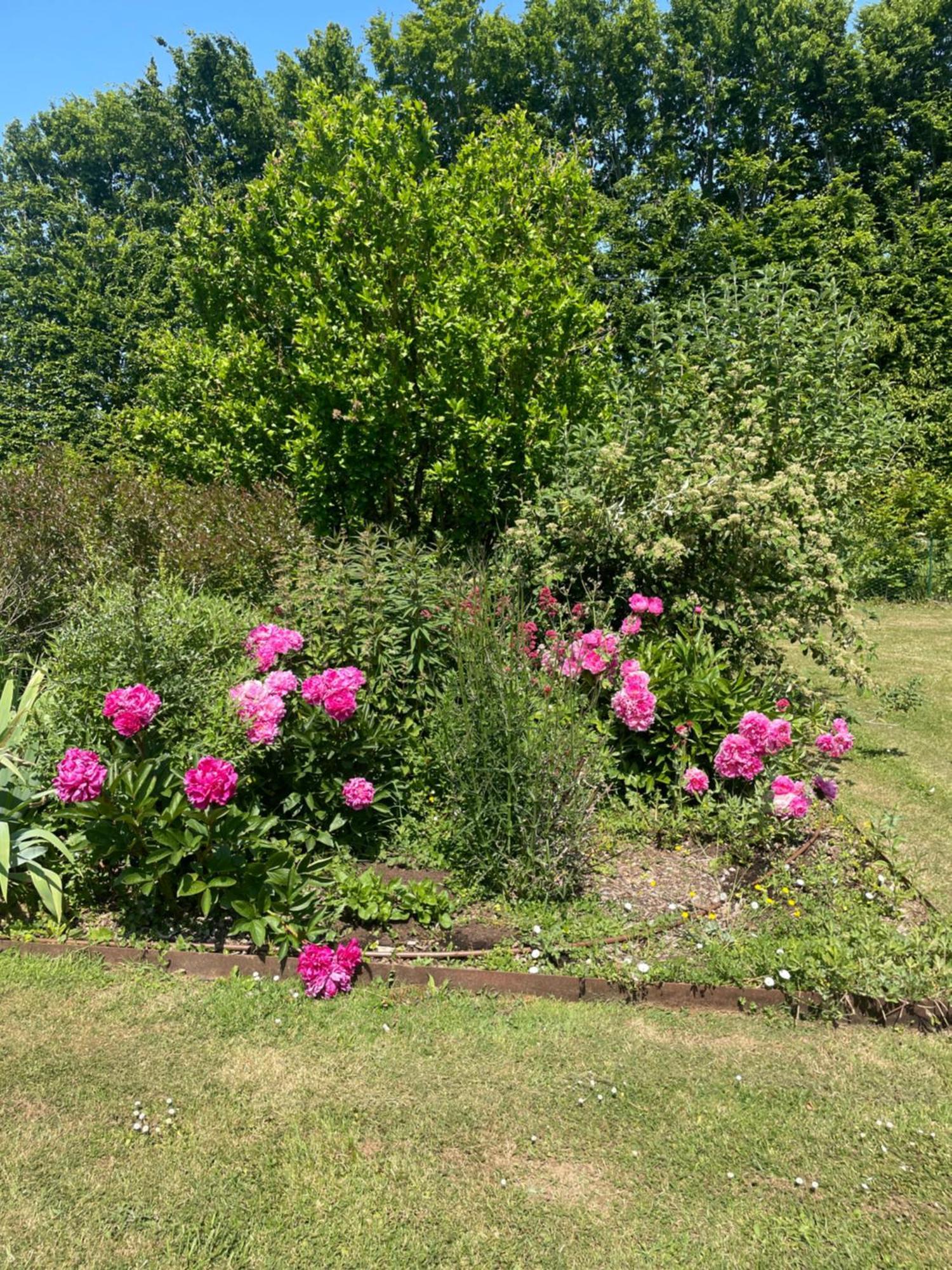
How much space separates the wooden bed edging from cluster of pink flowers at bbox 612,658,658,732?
137cm

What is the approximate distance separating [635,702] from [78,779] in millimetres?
2455

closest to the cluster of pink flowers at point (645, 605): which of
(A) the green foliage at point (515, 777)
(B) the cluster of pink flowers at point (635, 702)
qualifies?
(B) the cluster of pink flowers at point (635, 702)

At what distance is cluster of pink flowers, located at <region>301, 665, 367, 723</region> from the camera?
11.9ft

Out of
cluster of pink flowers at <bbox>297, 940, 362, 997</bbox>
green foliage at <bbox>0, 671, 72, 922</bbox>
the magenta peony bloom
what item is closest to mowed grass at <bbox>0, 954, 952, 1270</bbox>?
cluster of pink flowers at <bbox>297, 940, 362, 997</bbox>

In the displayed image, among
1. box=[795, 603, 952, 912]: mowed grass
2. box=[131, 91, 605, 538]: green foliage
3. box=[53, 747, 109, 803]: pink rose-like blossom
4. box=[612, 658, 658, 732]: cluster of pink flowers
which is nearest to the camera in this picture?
box=[53, 747, 109, 803]: pink rose-like blossom

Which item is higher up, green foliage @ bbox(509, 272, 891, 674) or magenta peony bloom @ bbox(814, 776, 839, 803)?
green foliage @ bbox(509, 272, 891, 674)

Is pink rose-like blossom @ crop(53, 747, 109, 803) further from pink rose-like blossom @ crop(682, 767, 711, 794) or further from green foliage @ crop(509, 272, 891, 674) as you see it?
green foliage @ crop(509, 272, 891, 674)

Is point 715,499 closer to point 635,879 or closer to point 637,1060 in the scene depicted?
point 635,879

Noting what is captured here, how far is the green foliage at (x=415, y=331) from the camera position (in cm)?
634

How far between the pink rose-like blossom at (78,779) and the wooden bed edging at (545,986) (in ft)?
2.07

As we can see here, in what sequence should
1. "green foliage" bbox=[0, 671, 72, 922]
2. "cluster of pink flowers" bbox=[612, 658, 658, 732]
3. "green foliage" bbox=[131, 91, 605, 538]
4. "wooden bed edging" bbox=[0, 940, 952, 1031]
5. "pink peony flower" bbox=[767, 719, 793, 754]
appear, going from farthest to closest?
"green foliage" bbox=[131, 91, 605, 538] < "cluster of pink flowers" bbox=[612, 658, 658, 732] < "pink peony flower" bbox=[767, 719, 793, 754] < "green foliage" bbox=[0, 671, 72, 922] < "wooden bed edging" bbox=[0, 940, 952, 1031]

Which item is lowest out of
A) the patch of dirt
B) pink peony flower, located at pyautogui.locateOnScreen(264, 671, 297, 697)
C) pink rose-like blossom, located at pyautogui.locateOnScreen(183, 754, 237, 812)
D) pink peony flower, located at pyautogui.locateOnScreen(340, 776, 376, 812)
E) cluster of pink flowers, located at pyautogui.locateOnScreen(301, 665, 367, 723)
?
the patch of dirt

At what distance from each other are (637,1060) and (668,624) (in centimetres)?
297

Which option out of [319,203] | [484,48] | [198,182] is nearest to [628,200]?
[484,48]
